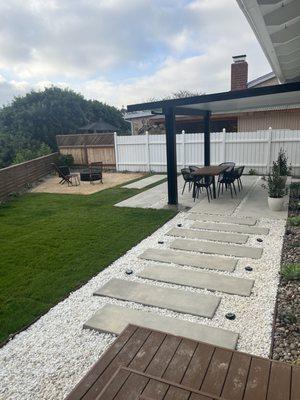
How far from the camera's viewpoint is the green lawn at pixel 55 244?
13.2 feet

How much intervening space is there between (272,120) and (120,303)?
1336 centimetres

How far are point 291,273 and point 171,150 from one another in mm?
4580

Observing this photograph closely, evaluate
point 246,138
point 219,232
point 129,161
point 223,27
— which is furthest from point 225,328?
point 129,161

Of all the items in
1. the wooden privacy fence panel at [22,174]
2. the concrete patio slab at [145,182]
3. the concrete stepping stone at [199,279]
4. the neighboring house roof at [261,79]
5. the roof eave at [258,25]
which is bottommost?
the concrete stepping stone at [199,279]

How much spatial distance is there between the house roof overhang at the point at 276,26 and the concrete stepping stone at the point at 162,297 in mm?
3386

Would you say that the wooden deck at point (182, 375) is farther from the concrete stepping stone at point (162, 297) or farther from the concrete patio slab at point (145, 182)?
the concrete patio slab at point (145, 182)

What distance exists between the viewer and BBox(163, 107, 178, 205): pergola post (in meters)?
7.57

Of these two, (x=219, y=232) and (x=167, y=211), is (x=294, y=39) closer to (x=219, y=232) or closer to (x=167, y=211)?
(x=219, y=232)

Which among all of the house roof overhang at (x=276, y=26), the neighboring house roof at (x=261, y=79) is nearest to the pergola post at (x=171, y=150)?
the house roof overhang at (x=276, y=26)

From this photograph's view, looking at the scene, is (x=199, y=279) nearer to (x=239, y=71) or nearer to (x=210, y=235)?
(x=210, y=235)

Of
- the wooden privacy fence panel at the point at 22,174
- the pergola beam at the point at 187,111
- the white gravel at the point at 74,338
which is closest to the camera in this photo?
the white gravel at the point at 74,338

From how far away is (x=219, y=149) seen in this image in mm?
12742

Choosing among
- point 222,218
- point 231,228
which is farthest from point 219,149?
point 231,228

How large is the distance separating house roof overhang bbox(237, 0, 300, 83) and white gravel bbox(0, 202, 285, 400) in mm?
3377
